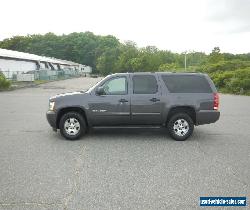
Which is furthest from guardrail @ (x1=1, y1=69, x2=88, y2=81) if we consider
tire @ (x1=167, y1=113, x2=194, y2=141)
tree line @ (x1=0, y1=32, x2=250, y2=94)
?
tire @ (x1=167, y1=113, x2=194, y2=141)

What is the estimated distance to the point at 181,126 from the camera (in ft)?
27.8

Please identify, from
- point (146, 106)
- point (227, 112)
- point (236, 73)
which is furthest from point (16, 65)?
point (146, 106)

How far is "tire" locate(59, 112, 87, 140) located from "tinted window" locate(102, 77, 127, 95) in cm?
105

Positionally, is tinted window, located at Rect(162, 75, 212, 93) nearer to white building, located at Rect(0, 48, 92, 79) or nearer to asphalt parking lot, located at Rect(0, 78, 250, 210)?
asphalt parking lot, located at Rect(0, 78, 250, 210)

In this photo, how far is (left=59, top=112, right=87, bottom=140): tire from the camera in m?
8.41

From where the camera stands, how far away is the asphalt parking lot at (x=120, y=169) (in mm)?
4566

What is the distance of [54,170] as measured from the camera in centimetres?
582

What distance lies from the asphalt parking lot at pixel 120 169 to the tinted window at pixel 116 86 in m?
1.26

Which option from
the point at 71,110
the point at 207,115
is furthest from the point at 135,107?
the point at 207,115

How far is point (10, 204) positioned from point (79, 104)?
4.23 m

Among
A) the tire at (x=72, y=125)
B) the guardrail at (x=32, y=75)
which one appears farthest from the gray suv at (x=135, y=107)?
the guardrail at (x=32, y=75)

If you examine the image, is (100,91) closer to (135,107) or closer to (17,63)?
(135,107)

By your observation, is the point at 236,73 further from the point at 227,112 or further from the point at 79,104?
the point at 79,104

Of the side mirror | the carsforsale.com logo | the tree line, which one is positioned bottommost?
the carsforsale.com logo
